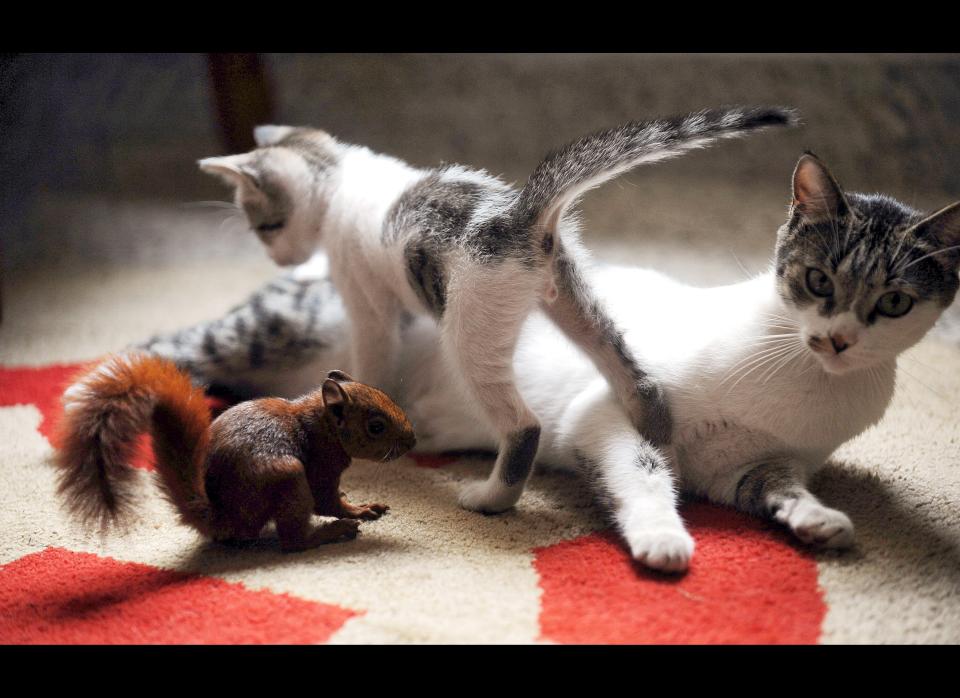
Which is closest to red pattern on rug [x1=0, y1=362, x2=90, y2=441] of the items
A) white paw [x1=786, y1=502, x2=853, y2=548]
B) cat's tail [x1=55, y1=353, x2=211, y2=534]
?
cat's tail [x1=55, y1=353, x2=211, y2=534]

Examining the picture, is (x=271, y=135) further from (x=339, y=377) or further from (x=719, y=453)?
(x=719, y=453)

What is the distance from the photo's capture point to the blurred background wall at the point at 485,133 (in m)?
2.57

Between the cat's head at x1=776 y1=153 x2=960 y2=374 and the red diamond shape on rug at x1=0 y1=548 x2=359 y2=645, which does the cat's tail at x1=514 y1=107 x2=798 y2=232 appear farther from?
the red diamond shape on rug at x1=0 y1=548 x2=359 y2=645

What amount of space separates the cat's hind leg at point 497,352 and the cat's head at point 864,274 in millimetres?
393

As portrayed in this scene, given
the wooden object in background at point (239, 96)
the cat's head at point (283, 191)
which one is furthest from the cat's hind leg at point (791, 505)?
the wooden object in background at point (239, 96)

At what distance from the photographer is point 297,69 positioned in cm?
339

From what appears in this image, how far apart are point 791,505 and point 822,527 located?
0.06 m

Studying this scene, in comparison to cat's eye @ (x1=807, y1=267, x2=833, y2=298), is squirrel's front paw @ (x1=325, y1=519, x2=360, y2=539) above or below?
below

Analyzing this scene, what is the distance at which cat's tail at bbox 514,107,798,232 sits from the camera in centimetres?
120

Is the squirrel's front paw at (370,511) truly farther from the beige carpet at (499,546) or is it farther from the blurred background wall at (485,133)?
the blurred background wall at (485,133)

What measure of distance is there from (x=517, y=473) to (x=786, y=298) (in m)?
0.47

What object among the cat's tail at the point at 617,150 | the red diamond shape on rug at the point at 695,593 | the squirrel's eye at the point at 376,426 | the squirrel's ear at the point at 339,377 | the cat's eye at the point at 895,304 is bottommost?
the red diamond shape on rug at the point at 695,593

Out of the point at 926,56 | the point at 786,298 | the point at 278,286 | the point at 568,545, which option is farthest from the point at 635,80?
the point at 568,545
